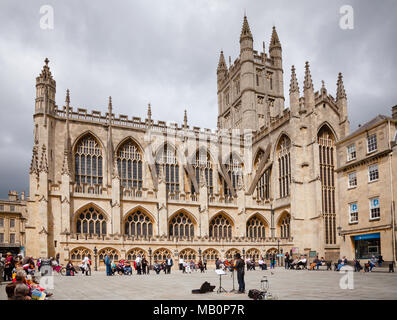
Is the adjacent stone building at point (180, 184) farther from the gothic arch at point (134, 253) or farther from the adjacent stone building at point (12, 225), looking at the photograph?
the adjacent stone building at point (12, 225)

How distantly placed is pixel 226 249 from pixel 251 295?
2678 centimetres

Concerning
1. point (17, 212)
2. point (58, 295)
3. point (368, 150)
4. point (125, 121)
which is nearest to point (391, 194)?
point (368, 150)

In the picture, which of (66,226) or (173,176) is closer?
(66,226)

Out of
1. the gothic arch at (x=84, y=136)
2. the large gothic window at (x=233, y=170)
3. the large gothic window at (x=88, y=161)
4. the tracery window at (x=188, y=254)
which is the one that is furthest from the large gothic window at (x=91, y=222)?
the large gothic window at (x=233, y=170)

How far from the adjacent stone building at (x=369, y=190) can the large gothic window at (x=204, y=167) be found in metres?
19.4

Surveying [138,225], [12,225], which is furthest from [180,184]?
[12,225]

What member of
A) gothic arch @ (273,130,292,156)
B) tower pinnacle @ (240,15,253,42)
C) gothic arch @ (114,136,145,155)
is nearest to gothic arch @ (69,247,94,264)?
gothic arch @ (114,136,145,155)

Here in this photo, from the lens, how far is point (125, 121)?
44.0 metres

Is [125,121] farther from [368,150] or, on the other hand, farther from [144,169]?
[368,150]

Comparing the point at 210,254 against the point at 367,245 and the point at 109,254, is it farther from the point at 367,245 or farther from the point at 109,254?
the point at 367,245

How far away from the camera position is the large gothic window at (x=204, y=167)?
47.0 meters

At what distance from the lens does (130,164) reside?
4334cm

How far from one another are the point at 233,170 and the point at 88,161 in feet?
56.6

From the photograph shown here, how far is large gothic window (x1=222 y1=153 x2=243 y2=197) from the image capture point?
48.3 m
